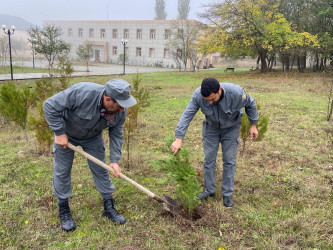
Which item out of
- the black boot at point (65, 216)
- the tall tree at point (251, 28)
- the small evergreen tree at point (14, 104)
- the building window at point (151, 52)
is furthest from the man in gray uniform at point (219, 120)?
the building window at point (151, 52)

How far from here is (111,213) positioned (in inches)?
119

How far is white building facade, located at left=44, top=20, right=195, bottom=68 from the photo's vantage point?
41250 mm

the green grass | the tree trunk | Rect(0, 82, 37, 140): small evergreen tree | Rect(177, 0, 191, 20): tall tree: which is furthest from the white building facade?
the green grass

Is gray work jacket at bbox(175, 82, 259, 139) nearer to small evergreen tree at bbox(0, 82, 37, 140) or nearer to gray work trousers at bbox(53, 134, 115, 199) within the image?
gray work trousers at bbox(53, 134, 115, 199)

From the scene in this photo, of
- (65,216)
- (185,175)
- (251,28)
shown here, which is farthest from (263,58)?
(65,216)

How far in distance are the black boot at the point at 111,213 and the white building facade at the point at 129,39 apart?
37.6 metres

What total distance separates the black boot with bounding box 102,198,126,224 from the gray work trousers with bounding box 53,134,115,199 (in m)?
0.08

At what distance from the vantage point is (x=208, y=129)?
3191 millimetres

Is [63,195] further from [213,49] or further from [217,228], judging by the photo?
[213,49]

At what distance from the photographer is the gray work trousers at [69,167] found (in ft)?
9.09

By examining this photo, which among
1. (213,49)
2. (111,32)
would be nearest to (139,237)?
(213,49)

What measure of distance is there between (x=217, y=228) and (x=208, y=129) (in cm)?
111

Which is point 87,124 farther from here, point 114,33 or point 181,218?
point 114,33

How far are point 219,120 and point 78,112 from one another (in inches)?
58.9
